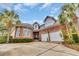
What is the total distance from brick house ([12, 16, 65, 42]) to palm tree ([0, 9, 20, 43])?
0.08m

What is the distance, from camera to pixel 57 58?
2.46 m

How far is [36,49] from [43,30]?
1.00 ft

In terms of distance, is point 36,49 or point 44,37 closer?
point 36,49

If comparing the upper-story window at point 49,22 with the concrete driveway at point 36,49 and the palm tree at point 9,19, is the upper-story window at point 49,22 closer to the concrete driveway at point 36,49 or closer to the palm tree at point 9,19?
the concrete driveway at point 36,49

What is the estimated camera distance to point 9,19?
2588mm

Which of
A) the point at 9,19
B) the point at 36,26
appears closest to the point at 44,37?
the point at 36,26

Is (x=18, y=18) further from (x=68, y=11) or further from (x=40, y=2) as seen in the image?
(x=68, y=11)

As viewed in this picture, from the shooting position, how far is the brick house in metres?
2.56

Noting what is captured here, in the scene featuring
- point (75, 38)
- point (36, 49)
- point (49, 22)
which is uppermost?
point (49, 22)

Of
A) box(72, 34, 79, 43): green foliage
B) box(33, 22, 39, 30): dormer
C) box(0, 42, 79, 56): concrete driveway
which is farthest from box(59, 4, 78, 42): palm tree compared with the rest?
box(33, 22, 39, 30): dormer

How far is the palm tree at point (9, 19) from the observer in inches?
99.8

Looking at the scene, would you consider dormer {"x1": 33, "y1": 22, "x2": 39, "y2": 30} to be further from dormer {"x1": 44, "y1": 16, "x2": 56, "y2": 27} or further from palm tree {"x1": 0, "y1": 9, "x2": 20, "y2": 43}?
palm tree {"x1": 0, "y1": 9, "x2": 20, "y2": 43}

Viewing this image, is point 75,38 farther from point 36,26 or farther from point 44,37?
point 36,26

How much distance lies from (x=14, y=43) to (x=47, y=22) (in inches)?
21.7
